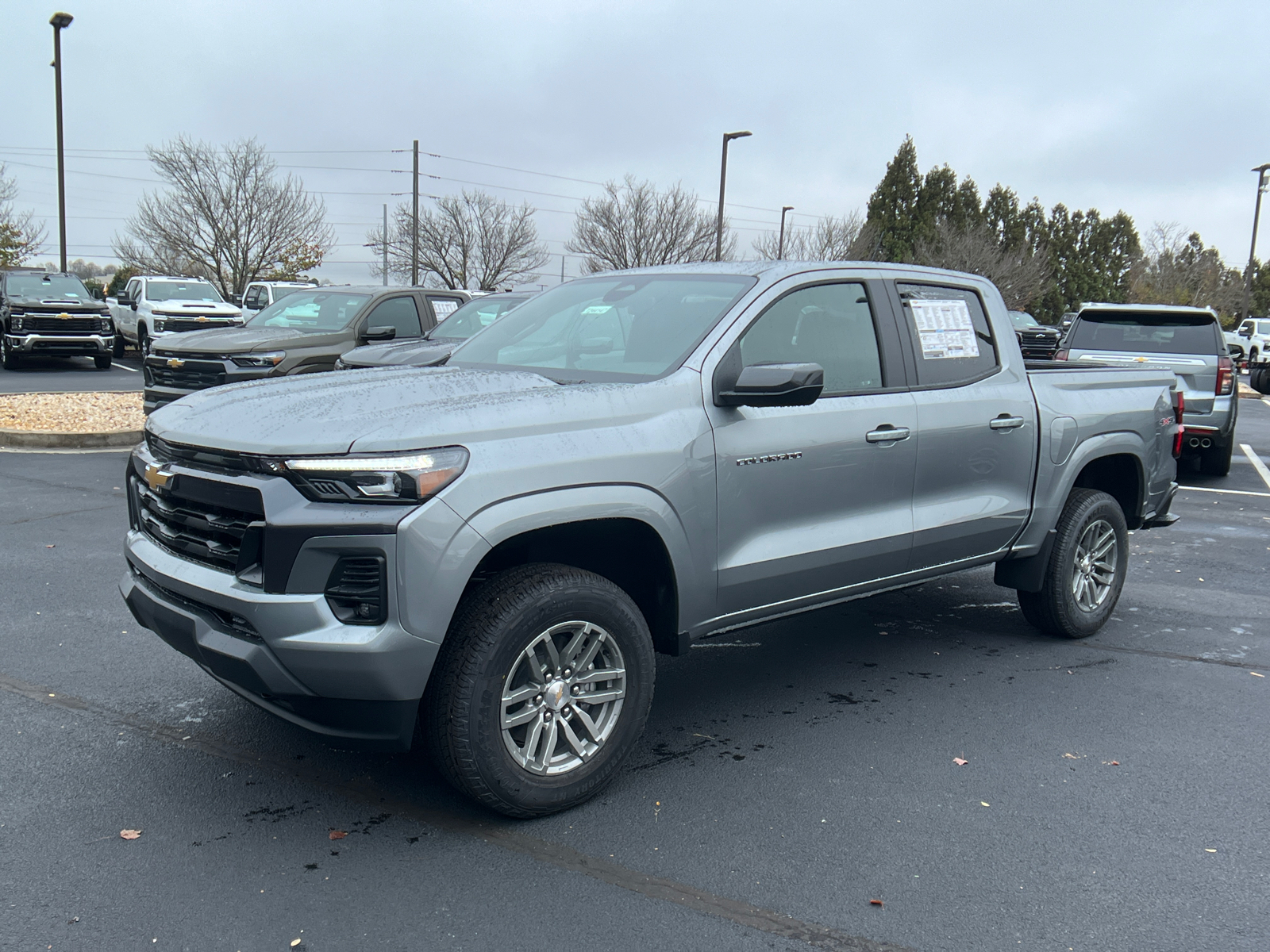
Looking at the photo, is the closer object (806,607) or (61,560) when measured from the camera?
(806,607)

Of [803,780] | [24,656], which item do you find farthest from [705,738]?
[24,656]

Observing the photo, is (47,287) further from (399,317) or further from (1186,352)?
(1186,352)

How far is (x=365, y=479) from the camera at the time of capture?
3006mm

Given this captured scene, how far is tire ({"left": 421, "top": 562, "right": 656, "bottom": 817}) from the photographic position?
318 centimetres

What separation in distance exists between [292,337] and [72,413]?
13.8 ft

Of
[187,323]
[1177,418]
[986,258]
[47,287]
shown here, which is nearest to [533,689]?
[1177,418]

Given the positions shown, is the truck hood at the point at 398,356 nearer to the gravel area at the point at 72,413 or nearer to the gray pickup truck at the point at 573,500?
the gray pickup truck at the point at 573,500

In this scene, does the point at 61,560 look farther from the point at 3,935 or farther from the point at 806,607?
the point at 806,607

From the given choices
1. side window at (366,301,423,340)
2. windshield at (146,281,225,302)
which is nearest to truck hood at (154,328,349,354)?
side window at (366,301,423,340)

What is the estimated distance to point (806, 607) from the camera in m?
4.21

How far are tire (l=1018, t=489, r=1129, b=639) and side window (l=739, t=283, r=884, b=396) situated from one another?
1.62 m

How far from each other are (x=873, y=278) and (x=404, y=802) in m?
2.89

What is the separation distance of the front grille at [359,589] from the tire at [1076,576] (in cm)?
368

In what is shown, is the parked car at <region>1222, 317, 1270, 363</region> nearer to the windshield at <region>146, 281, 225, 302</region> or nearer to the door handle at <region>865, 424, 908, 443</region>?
the windshield at <region>146, 281, 225, 302</region>
